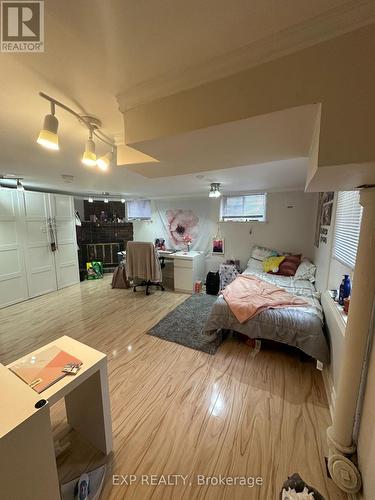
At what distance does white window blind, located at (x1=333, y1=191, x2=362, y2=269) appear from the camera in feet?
5.43

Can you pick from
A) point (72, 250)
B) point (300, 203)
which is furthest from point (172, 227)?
point (300, 203)

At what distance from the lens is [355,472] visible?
1.05 metres

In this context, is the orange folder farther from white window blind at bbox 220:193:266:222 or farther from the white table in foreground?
white window blind at bbox 220:193:266:222

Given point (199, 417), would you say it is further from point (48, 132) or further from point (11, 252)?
point (11, 252)

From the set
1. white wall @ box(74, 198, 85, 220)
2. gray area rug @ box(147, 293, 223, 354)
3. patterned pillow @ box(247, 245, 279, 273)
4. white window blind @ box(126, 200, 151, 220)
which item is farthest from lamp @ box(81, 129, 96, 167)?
white wall @ box(74, 198, 85, 220)

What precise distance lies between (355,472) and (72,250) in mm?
5110

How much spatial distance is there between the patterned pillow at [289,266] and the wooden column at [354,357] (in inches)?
101

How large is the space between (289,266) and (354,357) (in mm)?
2692

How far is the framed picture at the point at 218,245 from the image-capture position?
464cm

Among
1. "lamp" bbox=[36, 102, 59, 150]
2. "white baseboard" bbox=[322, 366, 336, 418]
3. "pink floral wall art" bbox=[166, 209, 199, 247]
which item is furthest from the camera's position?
"pink floral wall art" bbox=[166, 209, 199, 247]

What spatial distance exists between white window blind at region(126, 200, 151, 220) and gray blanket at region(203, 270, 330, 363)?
3.68 m

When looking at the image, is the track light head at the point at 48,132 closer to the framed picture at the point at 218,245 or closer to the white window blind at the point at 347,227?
the white window blind at the point at 347,227

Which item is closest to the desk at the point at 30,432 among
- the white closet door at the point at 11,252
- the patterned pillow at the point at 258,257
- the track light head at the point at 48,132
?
the track light head at the point at 48,132

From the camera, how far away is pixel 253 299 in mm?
2424
